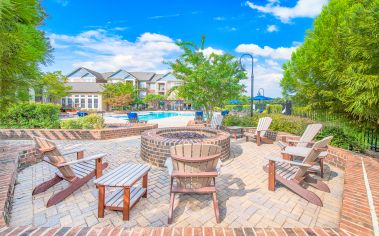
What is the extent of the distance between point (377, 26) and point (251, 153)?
4.29 m

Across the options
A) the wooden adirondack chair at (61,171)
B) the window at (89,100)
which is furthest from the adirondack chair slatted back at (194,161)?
the window at (89,100)

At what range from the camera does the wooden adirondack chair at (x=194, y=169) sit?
2598 millimetres

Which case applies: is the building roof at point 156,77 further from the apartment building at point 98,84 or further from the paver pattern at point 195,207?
the paver pattern at point 195,207

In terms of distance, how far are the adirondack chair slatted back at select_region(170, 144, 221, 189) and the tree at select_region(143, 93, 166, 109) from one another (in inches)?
1425

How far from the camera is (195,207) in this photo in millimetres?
2896

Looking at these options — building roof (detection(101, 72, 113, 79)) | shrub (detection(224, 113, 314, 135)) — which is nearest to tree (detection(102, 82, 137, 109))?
building roof (detection(101, 72, 113, 79))

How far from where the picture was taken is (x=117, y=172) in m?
2.89

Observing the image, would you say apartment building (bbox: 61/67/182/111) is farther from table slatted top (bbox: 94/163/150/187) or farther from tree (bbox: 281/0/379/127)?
table slatted top (bbox: 94/163/150/187)

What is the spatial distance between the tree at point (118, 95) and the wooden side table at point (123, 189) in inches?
1169

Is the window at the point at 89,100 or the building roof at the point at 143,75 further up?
the building roof at the point at 143,75

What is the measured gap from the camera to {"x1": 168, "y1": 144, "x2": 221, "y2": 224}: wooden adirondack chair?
2.60 metres

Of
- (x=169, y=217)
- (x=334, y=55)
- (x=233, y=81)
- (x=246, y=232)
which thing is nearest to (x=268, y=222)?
(x=246, y=232)

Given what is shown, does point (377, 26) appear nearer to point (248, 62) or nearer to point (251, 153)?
point (251, 153)

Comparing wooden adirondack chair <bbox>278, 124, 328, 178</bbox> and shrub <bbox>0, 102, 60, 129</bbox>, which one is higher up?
shrub <bbox>0, 102, 60, 129</bbox>
